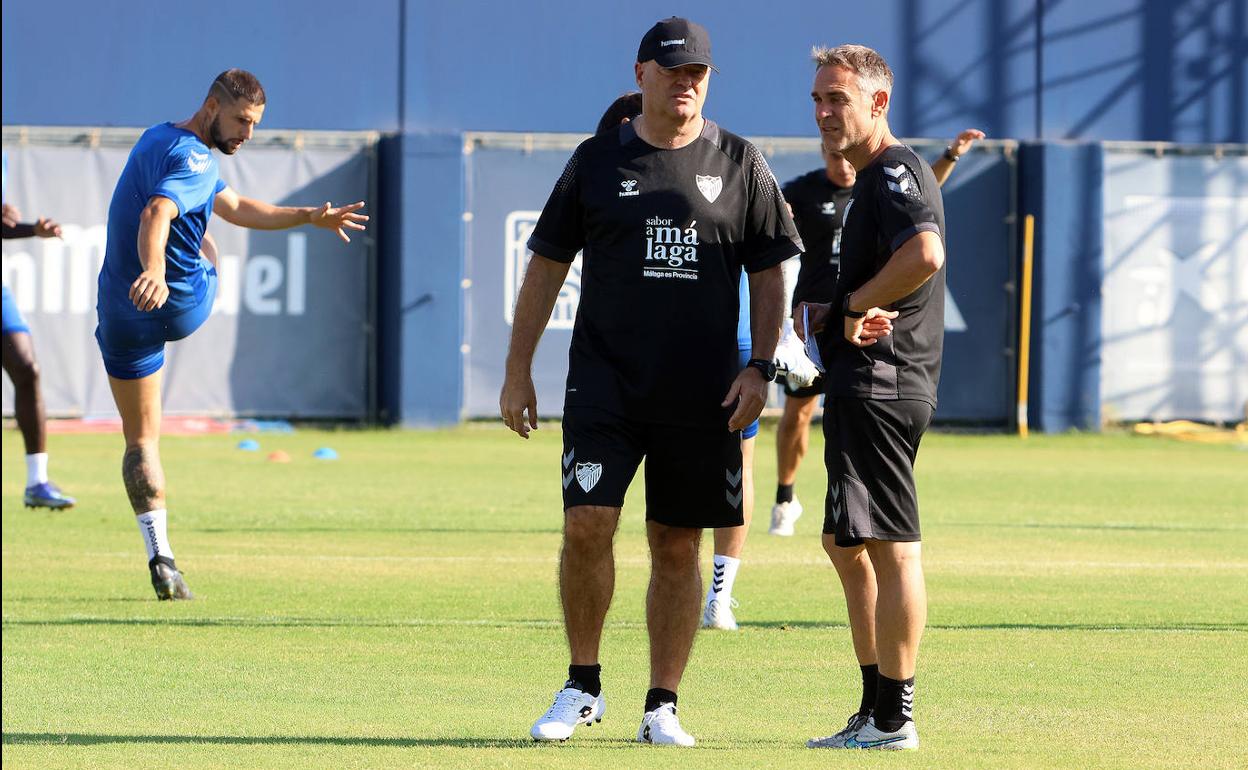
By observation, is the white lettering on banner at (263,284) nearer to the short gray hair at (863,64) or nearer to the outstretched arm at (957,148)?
the outstretched arm at (957,148)

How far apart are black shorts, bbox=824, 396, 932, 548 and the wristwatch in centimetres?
30

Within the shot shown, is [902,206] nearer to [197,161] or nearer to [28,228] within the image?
[197,161]

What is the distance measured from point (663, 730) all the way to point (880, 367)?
1.30 metres

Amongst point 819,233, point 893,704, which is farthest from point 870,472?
point 819,233

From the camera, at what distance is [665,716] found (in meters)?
6.12

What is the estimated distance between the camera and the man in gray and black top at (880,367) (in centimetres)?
600

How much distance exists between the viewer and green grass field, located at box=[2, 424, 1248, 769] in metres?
6.04

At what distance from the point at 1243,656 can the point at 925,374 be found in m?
2.47

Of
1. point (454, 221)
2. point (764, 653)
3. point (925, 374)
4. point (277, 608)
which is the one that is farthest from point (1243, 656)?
point (454, 221)

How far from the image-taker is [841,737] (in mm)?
6062

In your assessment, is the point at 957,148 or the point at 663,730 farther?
the point at 957,148

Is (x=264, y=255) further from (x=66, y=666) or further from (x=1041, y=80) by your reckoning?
(x=66, y=666)

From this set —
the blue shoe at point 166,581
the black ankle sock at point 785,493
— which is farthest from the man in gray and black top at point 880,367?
the black ankle sock at point 785,493

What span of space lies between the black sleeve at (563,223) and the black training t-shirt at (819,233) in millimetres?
5402
